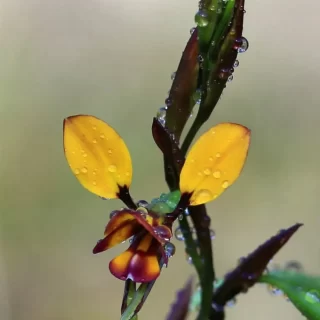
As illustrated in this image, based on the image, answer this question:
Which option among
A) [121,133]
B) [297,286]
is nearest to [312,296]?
[297,286]

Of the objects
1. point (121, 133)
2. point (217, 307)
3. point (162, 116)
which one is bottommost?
point (217, 307)

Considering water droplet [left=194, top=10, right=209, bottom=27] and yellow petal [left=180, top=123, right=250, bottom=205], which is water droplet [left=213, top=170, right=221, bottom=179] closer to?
yellow petal [left=180, top=123, right=250, bottom=205]

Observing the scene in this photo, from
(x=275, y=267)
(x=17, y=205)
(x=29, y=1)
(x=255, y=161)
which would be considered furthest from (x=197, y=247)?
(x=29, y=1)

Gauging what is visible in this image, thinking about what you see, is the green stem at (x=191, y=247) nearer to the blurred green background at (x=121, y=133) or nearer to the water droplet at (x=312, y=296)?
the water droplet at (x=312, y=296)

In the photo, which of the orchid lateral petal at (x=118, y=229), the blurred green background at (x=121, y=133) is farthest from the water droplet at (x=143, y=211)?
the blurred green background at (x=121, y=133)

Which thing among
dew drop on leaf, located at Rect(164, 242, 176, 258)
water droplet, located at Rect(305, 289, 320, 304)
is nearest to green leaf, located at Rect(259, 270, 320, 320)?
water droplet, located at Rect(305, 289, 320, 304)

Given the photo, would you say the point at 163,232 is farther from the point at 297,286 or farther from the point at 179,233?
the point at 297,286
